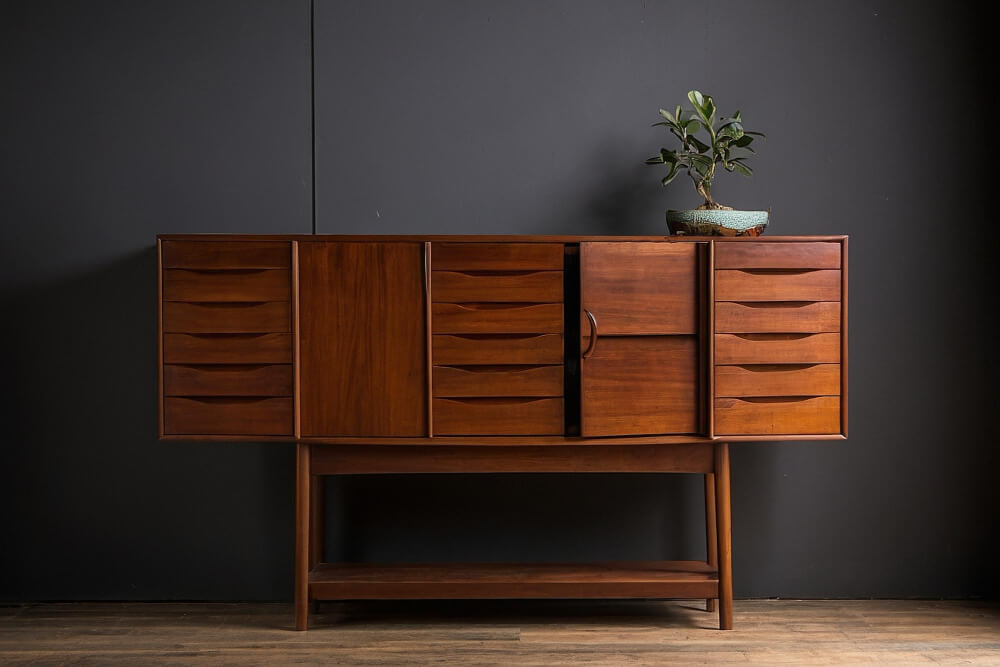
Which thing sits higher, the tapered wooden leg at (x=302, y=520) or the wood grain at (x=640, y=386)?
the wood grain at (x=640, y=386)

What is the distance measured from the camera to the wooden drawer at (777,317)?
8.50 feet

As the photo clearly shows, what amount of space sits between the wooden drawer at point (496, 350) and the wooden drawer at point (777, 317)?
0.51 m

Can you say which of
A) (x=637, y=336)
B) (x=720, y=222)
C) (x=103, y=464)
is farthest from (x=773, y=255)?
(x=103, y=464)

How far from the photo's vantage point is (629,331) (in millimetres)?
2582

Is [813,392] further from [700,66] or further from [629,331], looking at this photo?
[700,66]

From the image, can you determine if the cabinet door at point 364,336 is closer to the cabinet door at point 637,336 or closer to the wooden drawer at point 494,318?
the wooden drawer at point 494,318

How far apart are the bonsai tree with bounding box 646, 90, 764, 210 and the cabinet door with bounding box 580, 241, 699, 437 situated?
34cm

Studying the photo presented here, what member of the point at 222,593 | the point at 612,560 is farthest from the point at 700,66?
the point at 222,593

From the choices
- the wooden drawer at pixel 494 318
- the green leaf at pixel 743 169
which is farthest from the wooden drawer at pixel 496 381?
the green leaf at pixel 743 169

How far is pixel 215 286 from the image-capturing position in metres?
2.58

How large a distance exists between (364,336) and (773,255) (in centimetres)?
127

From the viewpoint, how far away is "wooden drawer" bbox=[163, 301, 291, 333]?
8.46 feet

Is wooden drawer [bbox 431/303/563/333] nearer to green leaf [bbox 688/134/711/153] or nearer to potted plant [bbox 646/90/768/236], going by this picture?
potted plant [bbox 646/90/768/236]

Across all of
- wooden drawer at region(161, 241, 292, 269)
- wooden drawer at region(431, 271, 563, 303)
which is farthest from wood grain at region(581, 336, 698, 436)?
wooden drawer at region(161, 241, 292, 269)
